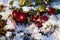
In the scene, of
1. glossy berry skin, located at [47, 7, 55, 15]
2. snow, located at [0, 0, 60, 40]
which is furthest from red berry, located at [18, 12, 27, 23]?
glossy berry skin, located at [47, 7, 55, 15]

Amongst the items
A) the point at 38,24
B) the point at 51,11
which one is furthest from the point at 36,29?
the point at 51,11

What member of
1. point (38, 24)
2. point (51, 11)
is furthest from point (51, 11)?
point (38, 24)

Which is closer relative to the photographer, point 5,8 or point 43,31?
point 43,31

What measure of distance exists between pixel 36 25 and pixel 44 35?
73 millimetres

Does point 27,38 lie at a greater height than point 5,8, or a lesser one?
lesser

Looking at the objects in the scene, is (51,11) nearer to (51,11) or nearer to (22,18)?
(51,11)

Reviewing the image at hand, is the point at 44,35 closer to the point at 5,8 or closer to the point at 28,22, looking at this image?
the point at 28,22

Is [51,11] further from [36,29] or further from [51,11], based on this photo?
[36,29]

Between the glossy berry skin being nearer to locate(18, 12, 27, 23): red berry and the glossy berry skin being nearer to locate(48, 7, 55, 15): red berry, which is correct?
locate(48, 7, 55, 15): red berry

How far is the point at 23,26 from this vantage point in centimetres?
92

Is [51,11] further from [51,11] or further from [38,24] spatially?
[38,24]

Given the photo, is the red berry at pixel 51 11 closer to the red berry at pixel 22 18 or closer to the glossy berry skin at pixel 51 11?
the glossy berry skin at pixel 51 11

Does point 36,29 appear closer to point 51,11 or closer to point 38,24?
point 38,24

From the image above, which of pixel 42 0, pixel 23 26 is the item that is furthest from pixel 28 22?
pixel 42 0
